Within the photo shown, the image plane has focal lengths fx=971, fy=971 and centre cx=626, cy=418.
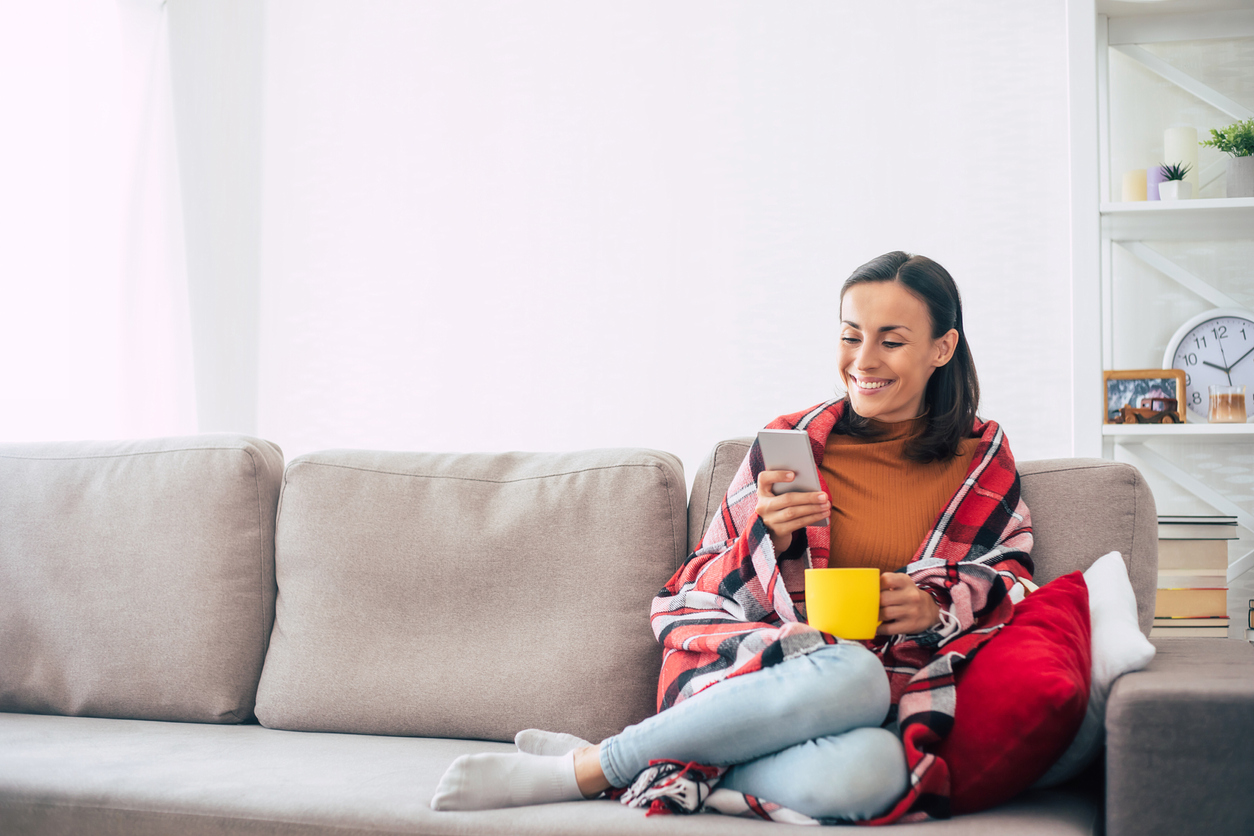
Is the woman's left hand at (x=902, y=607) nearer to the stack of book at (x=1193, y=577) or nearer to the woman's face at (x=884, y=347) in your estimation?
the woman's face at (x=884, y=347)

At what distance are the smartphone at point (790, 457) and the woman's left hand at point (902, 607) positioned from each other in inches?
6.3

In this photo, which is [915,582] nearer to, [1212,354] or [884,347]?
[884,347]

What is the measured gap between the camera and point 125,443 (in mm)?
1874

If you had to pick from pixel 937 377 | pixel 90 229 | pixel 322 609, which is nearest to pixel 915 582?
pixel 937 377

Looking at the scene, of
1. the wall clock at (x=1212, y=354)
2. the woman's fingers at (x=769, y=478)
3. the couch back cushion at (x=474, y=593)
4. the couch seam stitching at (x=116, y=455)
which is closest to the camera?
the woman's fingers at (x=769, y=478)

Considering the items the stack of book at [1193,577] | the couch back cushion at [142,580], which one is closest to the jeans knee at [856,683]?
the stack of book at [1193,577]

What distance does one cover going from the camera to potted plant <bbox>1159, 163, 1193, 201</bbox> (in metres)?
2.08

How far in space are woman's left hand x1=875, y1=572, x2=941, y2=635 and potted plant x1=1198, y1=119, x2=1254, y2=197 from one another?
4.61 feet

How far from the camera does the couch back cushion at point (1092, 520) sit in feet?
4.76

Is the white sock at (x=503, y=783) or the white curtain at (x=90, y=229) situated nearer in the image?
the white sock at (x=503, y=783)

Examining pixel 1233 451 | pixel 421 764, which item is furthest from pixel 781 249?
pixel 421 764

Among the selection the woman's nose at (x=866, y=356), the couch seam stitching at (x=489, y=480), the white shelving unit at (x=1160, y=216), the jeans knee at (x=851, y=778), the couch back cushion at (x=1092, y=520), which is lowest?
the jeans knee at (x=851, y=778)

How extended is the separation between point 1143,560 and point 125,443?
5.90ft

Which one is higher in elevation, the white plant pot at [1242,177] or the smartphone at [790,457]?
the white plant pot at [1242,177]
